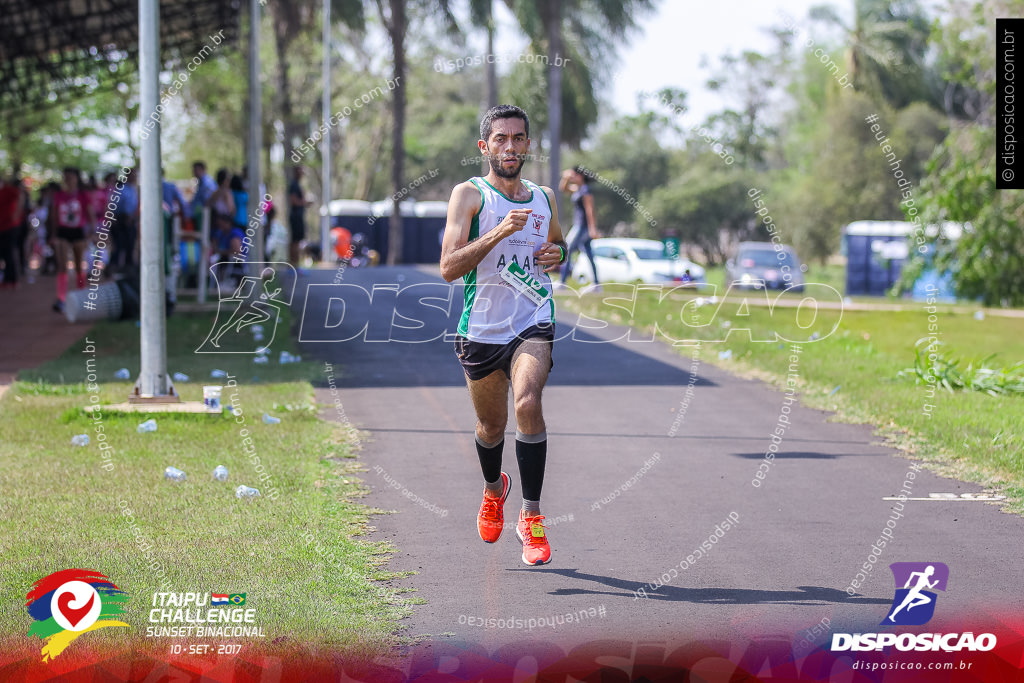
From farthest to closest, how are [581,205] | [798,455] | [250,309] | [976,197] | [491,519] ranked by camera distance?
[976,197], [581,205], [250,309], [798,455], [491,519]

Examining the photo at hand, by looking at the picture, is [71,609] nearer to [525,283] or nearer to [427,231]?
[525,283]

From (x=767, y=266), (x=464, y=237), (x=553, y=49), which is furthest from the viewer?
(x=767, y=266)

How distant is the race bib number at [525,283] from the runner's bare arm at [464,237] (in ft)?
0.52

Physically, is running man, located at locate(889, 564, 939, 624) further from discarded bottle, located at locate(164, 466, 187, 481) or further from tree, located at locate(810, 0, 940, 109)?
tree, located at locate(810, 0, 940, 109)

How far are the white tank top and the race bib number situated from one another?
1 cm

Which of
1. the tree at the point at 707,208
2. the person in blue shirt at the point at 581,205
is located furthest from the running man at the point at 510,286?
the tree at the point at 707,208

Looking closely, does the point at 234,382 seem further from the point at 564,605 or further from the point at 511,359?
the point at 564,605

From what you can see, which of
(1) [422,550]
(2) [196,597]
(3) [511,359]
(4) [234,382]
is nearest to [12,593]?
(2) [196,597]

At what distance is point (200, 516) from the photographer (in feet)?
19.5

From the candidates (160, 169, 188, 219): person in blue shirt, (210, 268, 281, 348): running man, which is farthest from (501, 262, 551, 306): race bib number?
(160, 169, 188, 219): person in blue shirt

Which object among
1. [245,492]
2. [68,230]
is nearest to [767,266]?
[68,230]

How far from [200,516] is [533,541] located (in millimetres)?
1744

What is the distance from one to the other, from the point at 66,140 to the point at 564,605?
4735cm

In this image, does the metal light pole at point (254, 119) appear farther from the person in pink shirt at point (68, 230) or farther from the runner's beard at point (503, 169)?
the runner's beard at point (503, 169)
